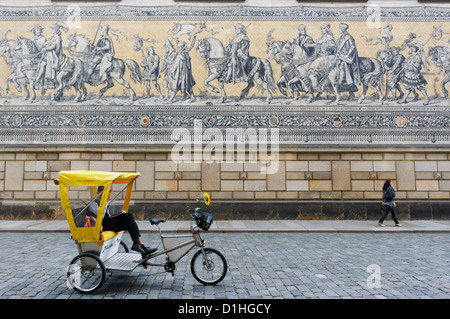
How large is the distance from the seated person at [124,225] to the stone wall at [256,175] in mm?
7144

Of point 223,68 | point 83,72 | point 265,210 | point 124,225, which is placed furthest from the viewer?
point 223,68

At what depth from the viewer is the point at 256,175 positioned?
1227 cm

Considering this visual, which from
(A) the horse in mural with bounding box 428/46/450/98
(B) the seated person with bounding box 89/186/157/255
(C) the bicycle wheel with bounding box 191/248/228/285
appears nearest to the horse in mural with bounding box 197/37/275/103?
(A) the horse in mural with bounding box 428/46/450/98

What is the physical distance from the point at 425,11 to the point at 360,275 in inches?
534

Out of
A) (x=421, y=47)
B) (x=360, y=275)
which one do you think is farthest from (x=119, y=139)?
(x=421, y=47)

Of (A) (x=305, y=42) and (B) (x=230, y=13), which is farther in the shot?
(B) (x=230, y=13)

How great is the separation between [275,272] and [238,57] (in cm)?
1003

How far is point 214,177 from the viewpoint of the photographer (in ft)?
40.1

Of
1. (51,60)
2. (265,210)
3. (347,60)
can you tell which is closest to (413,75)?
(347,60)

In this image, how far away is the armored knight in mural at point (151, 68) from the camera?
502 inches

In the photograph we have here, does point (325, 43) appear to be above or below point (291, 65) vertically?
above

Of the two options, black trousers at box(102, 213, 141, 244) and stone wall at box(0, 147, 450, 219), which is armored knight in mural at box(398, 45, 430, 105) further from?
black trousers at box(102, 213, 141, 244)

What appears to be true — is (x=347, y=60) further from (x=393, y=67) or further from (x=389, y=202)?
(x=389, y=202)

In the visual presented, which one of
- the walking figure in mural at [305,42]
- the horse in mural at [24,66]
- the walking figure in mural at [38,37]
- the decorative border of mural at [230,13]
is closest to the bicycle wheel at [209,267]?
the walking figure in mural at [305,42]
